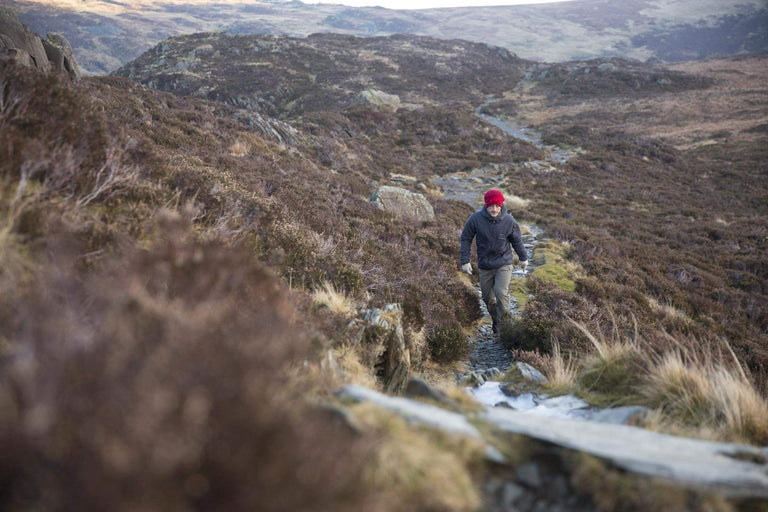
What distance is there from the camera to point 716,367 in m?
3.99

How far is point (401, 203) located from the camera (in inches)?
545

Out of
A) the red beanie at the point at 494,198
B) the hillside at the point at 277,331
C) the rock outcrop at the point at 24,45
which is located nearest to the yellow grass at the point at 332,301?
the hillside at the point at 277,331

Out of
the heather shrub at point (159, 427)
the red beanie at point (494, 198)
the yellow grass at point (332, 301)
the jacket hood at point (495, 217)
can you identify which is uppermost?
the heather shrub at point (159, 427)

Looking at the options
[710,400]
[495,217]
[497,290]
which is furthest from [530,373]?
[495,217]

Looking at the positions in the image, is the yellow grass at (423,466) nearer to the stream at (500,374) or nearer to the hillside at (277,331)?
the hillside at (277,331)

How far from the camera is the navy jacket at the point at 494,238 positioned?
23.1 feet

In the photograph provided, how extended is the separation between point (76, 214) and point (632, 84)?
66.5 metres

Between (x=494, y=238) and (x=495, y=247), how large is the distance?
171 mm

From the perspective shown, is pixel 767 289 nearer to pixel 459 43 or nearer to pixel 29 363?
pixel 29 363

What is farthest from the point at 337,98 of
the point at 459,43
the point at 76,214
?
the point at 459,43

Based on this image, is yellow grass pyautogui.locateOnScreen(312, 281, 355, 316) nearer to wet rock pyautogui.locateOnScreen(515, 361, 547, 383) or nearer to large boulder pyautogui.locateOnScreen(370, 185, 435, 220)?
wet rock pyautogui.locateOnScreen(515, 361, 547, 383)

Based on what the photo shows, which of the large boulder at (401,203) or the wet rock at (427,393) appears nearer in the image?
the wet rock at (427,393)

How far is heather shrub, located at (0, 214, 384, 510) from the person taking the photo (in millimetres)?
1176

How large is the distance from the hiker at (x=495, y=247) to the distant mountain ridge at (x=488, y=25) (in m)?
104
